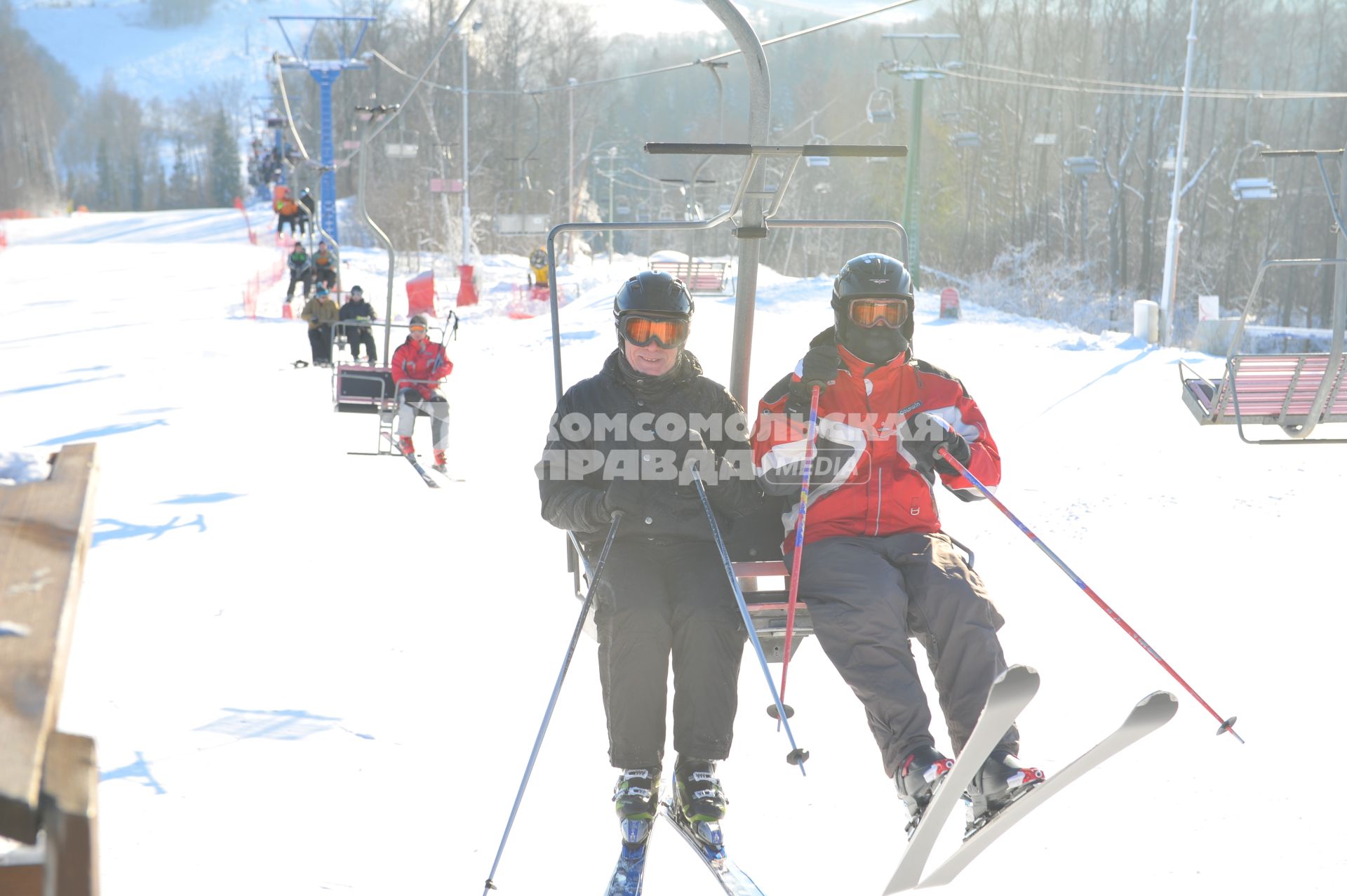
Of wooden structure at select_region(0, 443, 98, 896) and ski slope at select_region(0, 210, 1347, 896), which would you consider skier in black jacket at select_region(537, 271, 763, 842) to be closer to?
ski slope at select_region(0, 210, 1347, 896)

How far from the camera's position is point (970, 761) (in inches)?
93.0

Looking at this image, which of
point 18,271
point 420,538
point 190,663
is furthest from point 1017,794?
point 18,271

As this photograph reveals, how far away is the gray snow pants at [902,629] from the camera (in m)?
2.73

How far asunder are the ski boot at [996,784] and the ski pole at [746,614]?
392 mm

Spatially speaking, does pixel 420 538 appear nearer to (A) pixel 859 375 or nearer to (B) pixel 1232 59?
(A) pixel 859 375

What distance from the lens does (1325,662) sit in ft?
17.0

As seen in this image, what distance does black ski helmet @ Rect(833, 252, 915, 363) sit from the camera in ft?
10.5

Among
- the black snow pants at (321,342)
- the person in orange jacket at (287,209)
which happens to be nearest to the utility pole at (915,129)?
the black snow pants at (321,342)

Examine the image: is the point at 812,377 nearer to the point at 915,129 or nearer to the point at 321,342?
the point at 321,342

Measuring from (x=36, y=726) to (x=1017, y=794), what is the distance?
2034mm

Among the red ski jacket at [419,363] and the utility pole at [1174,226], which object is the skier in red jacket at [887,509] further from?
the utility pole at [1174,226]

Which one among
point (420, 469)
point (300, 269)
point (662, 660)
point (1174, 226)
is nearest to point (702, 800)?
point (662, 660)

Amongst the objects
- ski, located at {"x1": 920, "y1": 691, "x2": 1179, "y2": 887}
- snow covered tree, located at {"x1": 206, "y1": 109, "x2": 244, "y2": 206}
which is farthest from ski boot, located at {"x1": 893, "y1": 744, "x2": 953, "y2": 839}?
snow covered tree, located at {"x1": 206, "y1": 109, "x2": 244, "y2": 206}

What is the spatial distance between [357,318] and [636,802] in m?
10.9
